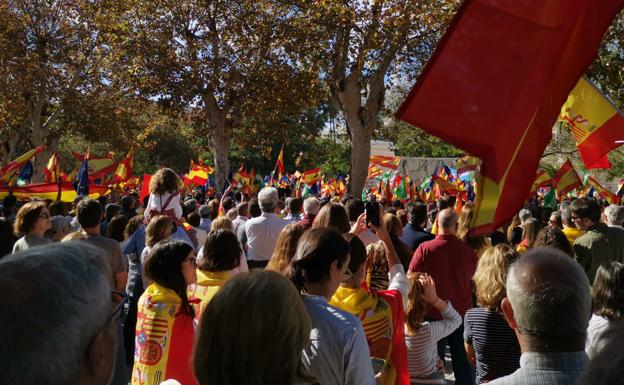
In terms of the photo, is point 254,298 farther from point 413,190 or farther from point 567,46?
point 413,190

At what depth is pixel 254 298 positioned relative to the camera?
1865mm

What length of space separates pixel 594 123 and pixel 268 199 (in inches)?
138

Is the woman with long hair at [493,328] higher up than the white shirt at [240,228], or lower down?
higher up

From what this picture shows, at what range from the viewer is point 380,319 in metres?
3.13

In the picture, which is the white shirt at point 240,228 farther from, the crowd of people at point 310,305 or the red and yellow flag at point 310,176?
the red and yellow flag at point 310,176

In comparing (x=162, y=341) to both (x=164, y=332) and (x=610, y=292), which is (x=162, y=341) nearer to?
A: (x=164, y=332)

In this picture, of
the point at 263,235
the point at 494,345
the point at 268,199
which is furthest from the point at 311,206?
the point at 494,345

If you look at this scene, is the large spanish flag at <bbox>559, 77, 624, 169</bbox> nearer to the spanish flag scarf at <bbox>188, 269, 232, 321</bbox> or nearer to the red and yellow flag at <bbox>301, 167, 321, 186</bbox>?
the spanish flag scarf at <bbox>188, 269, 232, 321</bbox>

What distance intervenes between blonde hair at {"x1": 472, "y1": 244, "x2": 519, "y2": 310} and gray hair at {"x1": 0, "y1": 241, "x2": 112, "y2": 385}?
→ 8.74 feet

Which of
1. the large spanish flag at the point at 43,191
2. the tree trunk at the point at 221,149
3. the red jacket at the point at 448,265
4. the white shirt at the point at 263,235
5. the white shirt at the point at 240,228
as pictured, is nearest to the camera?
the red jacket at the point at 448,265

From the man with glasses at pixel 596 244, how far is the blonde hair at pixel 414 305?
2.53 metres

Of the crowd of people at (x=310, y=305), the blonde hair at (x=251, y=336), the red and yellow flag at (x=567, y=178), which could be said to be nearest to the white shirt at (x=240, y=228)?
the crowd of people at (x=310, y=305)

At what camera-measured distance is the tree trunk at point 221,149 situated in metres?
20.8

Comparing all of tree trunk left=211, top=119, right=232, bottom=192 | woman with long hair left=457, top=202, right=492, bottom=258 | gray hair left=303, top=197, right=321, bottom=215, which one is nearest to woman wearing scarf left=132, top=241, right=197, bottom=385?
gray hair left=303, top=197, right=321, bottom=215
